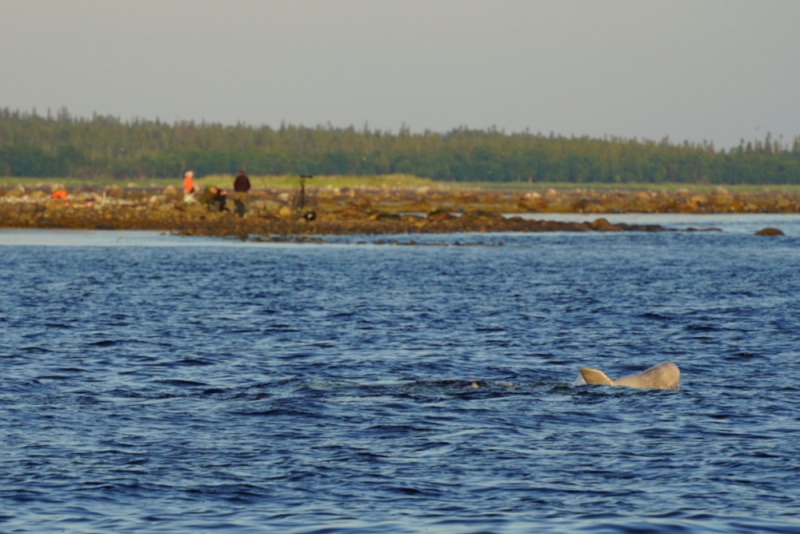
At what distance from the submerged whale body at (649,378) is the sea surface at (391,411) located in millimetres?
237

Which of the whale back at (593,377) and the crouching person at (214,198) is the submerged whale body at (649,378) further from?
the crouching person at (214,198)

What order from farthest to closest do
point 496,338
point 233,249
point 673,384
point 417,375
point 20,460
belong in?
point 233,249
point 496,338
point 417,375
point 673,384
point 20,460

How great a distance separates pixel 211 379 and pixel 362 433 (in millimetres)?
4301

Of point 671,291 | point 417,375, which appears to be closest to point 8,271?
point 671,291

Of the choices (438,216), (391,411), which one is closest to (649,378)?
(391,411)

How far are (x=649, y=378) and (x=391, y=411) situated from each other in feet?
12.4

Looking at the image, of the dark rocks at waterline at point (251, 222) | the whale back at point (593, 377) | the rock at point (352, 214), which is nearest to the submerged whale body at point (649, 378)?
the whale back at point (593, 377)

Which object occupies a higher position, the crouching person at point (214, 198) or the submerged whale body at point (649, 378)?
the crouching person at point (214, 198)

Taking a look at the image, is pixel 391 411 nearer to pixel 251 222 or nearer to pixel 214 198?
pixel 251 222

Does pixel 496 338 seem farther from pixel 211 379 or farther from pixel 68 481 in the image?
pixel 68 481

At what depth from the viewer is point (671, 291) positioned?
32.6 meters

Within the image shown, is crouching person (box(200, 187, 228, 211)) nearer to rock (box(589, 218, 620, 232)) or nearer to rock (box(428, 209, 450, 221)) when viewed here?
rock (box(428, 209, 450, 221))

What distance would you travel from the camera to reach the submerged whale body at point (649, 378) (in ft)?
51.3

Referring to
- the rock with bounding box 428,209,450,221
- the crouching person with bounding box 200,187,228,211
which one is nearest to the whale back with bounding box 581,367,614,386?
the crouching person with bounding box 200,187,228,211
